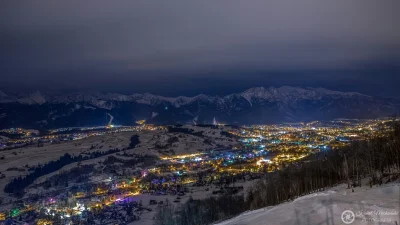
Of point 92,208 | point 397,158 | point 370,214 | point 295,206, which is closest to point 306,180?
point 397,158

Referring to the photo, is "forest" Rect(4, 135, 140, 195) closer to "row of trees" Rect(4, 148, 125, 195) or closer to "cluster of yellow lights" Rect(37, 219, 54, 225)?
"row of trees" Rect(4, 148, 125, 195)

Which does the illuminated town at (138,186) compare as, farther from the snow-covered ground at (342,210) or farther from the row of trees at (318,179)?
the snow-covered ground at (342,210)

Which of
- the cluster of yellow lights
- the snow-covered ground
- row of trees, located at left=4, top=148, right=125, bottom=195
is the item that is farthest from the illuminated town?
the snow-covered ground

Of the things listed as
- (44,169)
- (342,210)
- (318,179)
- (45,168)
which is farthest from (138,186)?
(342,210)

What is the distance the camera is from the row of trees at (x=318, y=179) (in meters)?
21.9

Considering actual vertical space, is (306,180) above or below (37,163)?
above

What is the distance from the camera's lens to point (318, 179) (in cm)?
2881

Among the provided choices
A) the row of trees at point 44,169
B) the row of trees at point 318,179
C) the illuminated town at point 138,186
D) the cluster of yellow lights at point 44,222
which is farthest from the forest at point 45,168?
the row of trees at point 318,179

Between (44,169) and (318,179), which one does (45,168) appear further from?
(318,179)

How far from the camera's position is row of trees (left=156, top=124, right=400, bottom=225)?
A: 21.9 meters

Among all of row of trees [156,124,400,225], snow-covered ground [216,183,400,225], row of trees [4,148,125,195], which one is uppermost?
snow-covered ground [216,183,400,225]

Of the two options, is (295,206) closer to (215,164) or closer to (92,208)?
(92,208)

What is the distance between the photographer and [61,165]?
3898 inches

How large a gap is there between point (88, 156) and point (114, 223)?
230ft
